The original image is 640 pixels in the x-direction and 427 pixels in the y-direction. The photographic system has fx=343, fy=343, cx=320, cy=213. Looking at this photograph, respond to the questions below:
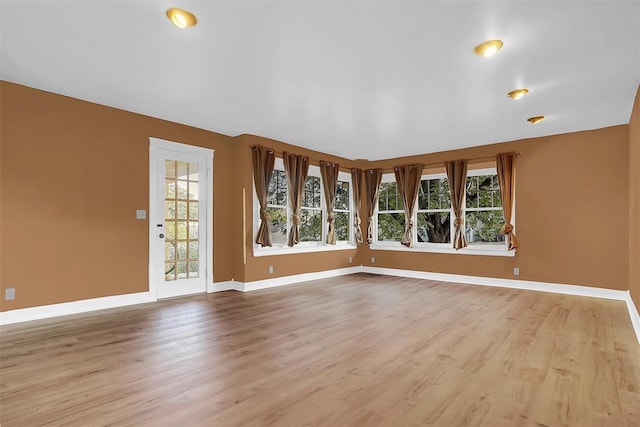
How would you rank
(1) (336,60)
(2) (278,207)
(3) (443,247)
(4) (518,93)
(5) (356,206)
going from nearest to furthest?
(1) (336,60)
(4) (518,93)
(2) (278,207)
(3) (443,247)
(5) (356,206)

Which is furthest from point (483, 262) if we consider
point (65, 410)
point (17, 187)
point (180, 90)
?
point (17, 187)

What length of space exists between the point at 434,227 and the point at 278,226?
322 centimetres

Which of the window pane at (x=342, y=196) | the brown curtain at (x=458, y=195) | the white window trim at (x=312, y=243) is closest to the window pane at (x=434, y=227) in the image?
the brown curtain at (x=458, y=195)

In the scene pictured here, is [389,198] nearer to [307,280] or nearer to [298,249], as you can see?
[298,249]

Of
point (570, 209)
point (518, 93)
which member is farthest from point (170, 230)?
point (570, 209)

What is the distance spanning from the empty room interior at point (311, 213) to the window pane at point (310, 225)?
38 millimetres

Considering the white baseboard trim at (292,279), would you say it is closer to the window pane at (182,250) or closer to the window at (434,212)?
the window pane at (182,250)

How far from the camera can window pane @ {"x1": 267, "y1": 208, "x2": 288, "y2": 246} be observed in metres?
6.20

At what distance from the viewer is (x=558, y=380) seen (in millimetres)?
2451

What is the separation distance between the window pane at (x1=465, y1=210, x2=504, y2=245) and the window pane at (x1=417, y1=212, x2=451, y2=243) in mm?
406

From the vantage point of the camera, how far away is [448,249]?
22.1 feet

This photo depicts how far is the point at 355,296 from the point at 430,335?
1.93m

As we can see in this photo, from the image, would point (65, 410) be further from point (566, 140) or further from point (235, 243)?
point (566, 140)

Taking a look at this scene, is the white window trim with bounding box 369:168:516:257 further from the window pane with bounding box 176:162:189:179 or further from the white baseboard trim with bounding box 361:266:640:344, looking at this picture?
the window pane with bounding box 176:162:189:179
